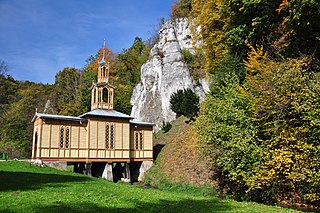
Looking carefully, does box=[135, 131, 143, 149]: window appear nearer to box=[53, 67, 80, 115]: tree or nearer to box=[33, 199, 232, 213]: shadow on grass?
box=[33, 199, 232, 213]: shadow on grass

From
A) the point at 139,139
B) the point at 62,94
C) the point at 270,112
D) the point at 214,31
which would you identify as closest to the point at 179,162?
the point at 139,139

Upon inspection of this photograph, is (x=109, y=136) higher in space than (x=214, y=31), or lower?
lower

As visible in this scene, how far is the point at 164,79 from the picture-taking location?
132 ft

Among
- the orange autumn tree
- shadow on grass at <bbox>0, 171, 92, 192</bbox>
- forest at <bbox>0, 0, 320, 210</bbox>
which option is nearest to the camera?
shadow on grass at <bbox>0, 171, 92, 192</bbox>

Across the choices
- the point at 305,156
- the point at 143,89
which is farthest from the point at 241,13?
the point at 143,89

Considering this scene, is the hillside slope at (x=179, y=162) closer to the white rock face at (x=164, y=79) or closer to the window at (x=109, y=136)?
the window at (x=109, y=136)

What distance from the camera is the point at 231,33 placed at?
789 inches

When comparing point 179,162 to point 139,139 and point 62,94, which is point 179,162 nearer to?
point 139,139

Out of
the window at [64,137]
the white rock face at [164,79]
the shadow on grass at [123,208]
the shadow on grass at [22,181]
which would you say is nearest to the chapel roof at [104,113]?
the window at [64,137]

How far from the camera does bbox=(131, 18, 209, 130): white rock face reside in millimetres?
38531

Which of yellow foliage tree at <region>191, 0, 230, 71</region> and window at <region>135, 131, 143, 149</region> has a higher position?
yellow foliage tree at <region>191, 0, 230, 71</region>

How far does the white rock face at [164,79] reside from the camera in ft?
126

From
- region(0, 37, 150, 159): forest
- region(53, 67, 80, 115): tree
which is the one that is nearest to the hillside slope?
region(0, 37, 150, 159): forest

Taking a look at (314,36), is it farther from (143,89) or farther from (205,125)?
(143,89)
